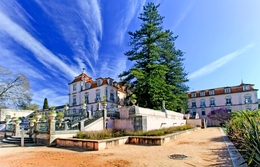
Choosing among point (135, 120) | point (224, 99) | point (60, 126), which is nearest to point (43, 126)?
point (60, 126)

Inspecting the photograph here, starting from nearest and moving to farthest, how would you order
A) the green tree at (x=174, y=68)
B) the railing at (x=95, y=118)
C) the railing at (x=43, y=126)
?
the railing at (x=43, y=126) < the railing at (x=95, y=118) < the green tree at (x=174, y=68)

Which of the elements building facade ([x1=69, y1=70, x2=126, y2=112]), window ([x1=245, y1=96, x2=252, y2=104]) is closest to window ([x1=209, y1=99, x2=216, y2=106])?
window ([x1=245, y1=96, x2=252, y2=104])

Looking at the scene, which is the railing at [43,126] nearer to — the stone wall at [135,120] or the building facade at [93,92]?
the stone wall at [135,120]

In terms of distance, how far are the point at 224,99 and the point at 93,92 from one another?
36.0m

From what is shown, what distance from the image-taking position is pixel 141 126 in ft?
46.7

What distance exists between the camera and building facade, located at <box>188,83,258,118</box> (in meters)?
45.7

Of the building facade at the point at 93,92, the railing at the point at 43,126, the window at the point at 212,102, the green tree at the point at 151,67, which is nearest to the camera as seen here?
the railing at the point at 43,126

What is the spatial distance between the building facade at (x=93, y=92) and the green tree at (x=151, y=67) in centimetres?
995

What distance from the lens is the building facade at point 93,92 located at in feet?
125

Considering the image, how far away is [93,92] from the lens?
130ft

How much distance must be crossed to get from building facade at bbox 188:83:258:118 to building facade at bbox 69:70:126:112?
80.2 feet

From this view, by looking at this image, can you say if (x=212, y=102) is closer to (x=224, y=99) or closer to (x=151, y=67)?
(x=224, y=99)

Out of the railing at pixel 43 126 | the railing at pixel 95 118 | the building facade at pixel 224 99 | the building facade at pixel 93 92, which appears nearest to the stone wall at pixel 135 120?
the railing at pixel 95 118

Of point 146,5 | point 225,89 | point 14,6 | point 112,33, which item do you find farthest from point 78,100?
point 225,89
